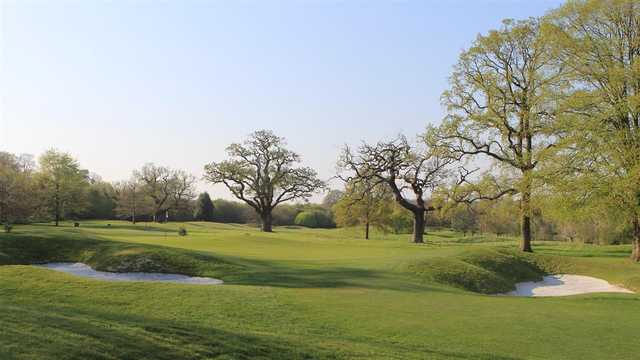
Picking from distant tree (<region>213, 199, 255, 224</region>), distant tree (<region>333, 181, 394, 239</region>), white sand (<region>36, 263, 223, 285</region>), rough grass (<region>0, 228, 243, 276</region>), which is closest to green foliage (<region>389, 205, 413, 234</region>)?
distant tree (<region>333, 181, 394, 239</region>)

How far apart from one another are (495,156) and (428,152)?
555 cm

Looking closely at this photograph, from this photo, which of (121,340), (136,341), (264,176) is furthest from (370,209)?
(121,340)

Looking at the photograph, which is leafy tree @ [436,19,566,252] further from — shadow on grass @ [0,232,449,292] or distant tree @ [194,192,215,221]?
distant tree @ [194,192,215,221]

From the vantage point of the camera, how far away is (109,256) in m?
25.2

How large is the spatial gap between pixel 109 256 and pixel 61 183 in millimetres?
52701

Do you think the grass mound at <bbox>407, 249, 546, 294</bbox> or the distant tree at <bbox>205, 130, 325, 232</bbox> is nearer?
the grass mound at <bbox>407, 249, 546, 294</bbox>

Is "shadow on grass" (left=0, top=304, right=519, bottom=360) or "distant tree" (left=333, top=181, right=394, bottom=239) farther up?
"distant tree" (left=333, top=181, right=394, bottom=239)

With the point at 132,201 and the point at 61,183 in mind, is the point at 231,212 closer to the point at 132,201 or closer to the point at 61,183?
the point at 132,201

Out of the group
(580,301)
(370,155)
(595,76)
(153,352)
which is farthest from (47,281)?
(370,155)

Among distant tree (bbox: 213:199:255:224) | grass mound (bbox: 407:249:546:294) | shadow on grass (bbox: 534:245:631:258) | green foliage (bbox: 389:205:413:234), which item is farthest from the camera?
distant tree (bbox: 213:199:255:224)

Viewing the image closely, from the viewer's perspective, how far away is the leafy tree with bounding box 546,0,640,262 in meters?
32.3

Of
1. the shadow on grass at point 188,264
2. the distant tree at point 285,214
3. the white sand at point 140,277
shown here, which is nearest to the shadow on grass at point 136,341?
the shadow on grass at point 188,264

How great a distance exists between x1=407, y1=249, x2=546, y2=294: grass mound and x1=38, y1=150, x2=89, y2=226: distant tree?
2203 inches

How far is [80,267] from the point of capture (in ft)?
81.6
